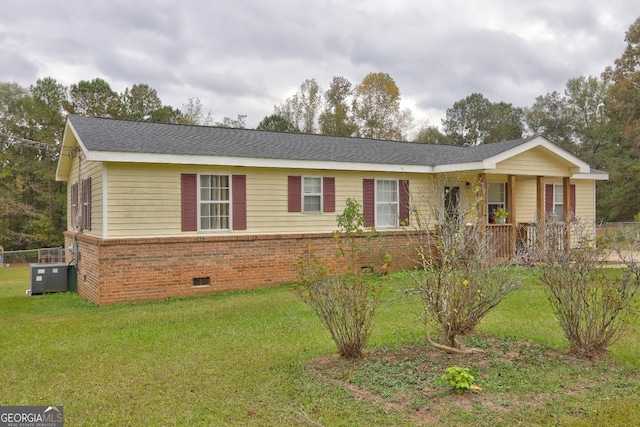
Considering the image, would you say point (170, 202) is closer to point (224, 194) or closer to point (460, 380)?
point (224, 194)

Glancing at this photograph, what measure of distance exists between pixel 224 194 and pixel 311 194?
2.41 metres

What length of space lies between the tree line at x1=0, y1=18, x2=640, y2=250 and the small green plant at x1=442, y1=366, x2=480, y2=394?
18.2 m

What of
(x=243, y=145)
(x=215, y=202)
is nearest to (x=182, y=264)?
(x=215, y=202)

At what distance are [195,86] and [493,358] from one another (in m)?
34.4

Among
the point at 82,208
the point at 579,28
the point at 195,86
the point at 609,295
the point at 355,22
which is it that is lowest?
the point at 609,295

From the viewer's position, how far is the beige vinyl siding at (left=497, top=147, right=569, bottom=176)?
1398cm

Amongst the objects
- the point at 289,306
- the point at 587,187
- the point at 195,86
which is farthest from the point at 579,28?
the point at 195,86

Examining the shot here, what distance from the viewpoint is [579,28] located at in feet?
54.4

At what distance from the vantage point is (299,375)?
203 inches

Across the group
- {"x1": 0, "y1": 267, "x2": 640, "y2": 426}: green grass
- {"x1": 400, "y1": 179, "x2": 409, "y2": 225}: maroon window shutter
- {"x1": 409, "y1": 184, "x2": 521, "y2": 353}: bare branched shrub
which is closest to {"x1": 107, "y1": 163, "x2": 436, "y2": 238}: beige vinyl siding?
{"x1": 400, "y1": 179, "x2": 409, "y2": 225}: maroon window shutter

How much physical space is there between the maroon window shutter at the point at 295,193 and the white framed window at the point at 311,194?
126 mm

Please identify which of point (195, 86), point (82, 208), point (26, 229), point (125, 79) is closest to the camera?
point (82, 208)

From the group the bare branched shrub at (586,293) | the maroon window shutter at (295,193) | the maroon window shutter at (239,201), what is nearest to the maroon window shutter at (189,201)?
the maroon window shutter at (239,201)

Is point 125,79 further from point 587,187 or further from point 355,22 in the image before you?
point 587,187
